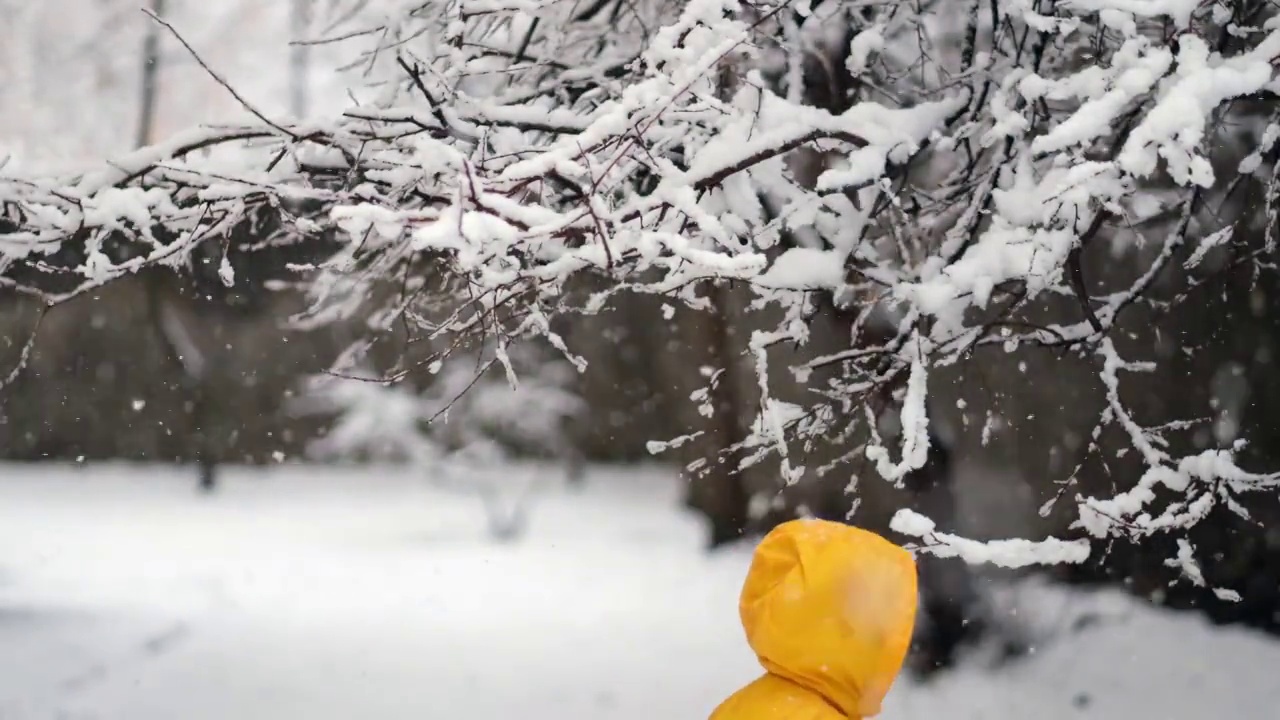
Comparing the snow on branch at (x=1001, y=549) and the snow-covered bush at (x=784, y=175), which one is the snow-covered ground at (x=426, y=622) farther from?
the snow on branch at (x=1001, y=549)

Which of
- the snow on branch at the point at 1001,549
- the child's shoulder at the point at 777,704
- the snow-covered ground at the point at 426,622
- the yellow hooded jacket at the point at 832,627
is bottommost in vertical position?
the snow-covered ground at the point at 426,622

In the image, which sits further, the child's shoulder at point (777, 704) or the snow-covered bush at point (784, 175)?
the snow-covered bush at point (784, 175)

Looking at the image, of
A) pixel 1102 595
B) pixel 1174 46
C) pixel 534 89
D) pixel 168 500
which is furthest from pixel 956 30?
pixel 168 500

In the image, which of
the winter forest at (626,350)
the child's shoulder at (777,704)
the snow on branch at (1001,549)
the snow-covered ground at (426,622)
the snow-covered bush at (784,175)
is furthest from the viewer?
the snow-covered ground at (426,622)

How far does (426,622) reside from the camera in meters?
7.57

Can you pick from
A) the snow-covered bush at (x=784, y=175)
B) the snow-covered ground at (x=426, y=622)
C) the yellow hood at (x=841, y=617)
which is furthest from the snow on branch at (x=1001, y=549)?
the snow-covered ground at (x=426, y=622)

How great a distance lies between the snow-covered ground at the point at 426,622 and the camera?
5.55 meters

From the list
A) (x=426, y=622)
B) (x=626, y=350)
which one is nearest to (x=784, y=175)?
(x=426, y=622)

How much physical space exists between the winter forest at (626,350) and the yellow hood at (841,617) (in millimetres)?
28

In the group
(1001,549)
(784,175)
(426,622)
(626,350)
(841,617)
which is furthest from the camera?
(626,350)

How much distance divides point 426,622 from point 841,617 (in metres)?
6.25

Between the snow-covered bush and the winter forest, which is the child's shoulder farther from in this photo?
the snow-covered bush

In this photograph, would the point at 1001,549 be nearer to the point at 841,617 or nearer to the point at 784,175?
the point at 841,617

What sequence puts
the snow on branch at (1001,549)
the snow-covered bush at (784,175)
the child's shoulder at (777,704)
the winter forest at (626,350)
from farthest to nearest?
the winter forest at (626,350), the snow on branch at (1001,549), the snow-covered bush at (784,175), the child's shoulder at (777,704)
